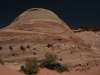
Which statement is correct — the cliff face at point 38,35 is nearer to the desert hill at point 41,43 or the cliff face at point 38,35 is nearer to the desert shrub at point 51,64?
the desert hill at point 41,43

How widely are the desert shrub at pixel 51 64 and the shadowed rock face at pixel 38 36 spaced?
4.45ft

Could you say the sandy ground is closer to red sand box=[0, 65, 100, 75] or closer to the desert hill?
red sand box=[0, 65, 100, 75]

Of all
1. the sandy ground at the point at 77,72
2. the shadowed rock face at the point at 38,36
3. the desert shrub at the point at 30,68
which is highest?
the shadowed rock face at the point at 38,36

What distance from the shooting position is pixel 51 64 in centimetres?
1572

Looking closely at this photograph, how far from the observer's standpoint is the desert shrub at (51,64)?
50.4 feet

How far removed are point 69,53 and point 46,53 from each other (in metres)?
2.70

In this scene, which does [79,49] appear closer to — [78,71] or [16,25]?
[78,71]

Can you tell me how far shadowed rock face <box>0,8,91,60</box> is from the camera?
16.7m

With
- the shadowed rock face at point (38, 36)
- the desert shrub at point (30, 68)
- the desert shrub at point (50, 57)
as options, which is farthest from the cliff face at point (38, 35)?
the desert shrub at point (30, 68)

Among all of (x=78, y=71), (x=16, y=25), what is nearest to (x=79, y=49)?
(x=78, y=71)

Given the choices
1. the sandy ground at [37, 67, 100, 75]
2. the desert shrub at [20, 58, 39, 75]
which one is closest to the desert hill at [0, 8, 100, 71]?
the sandy ground at [37, 67, 100, 75]

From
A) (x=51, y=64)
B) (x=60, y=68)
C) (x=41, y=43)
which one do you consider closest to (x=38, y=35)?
(x=41, y=43)

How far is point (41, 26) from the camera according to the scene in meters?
19.2

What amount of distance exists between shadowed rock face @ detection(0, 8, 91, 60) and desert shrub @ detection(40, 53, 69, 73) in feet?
4.45
